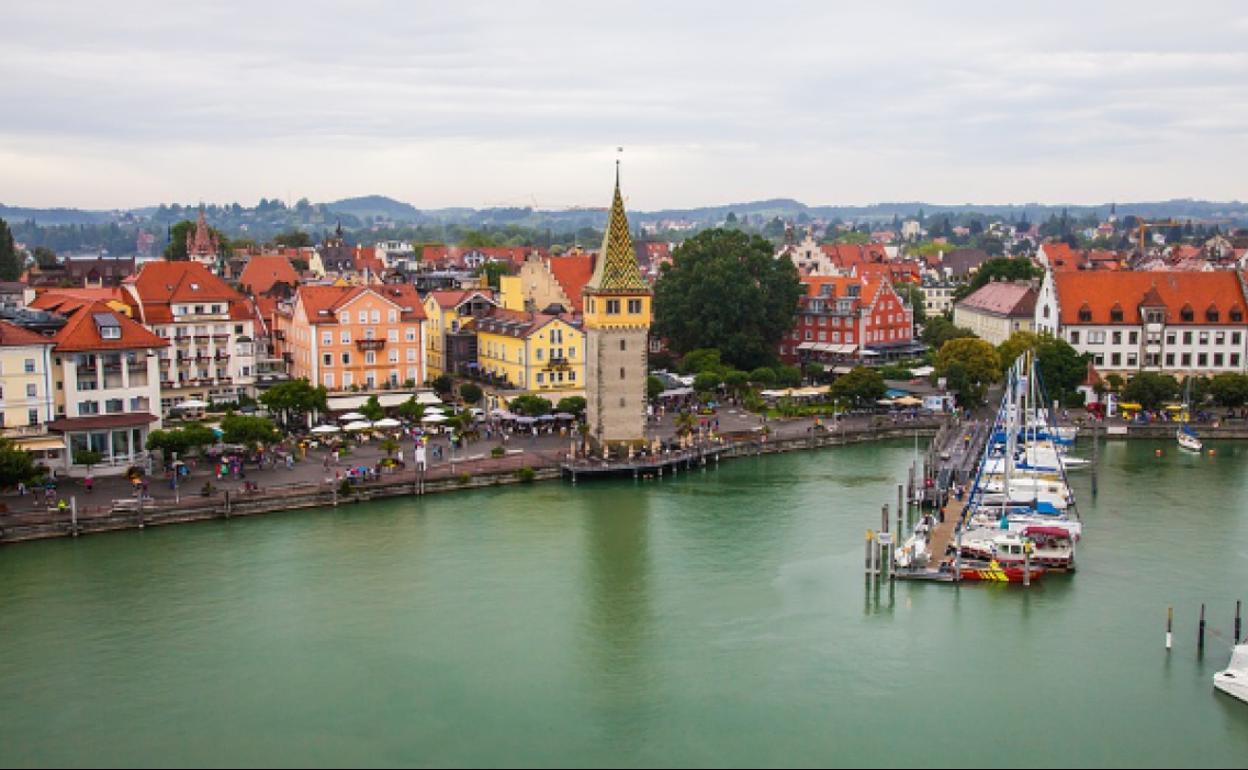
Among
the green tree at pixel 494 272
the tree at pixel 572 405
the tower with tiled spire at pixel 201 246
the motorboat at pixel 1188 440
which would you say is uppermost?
the tower with tiled spire at pixel 201 246

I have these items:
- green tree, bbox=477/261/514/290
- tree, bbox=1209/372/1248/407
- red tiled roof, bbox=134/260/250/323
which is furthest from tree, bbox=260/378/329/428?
tree, bbox=1209/372/1248/407

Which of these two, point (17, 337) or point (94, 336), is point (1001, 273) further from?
point (17, 337)

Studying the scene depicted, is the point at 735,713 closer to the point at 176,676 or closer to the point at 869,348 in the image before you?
the point at 176,676

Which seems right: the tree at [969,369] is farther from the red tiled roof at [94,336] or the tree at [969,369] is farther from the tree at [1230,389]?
the red tiled roof at [94,336]

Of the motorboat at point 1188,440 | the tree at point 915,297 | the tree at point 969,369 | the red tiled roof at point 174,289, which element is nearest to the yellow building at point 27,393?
the red tiled roof at point 174,289

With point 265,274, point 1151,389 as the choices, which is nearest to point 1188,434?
point 1151,389

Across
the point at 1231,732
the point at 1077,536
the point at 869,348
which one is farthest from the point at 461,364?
the point at 1231,732

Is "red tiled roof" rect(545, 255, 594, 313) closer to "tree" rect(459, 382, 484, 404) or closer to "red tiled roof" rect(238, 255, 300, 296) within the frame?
"red tiled roof" rect(238, 255, 300, 296)
